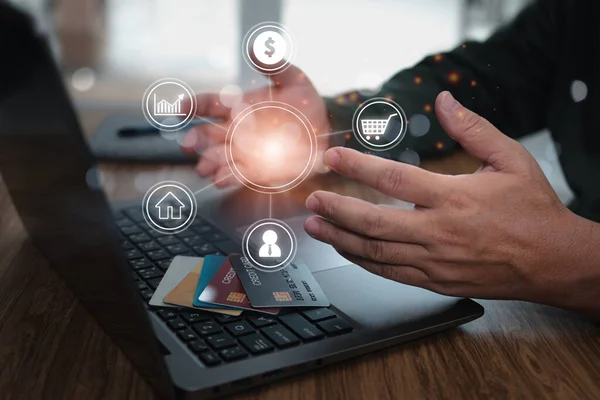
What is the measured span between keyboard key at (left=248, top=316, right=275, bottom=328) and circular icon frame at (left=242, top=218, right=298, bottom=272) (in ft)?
0.25

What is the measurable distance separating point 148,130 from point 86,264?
0.67 metres

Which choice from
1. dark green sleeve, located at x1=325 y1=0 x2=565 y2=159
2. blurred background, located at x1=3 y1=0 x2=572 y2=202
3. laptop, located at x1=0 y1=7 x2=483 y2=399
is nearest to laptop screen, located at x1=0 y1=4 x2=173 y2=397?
laptop, located at x1=0 y1=7 x2=483 y2=399

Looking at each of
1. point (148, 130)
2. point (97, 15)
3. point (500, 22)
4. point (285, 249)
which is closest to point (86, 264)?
point (285, 249)

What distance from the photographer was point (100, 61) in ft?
6.76

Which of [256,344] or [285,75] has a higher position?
[285,75]

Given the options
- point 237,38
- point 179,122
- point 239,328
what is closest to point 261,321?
point 239,328

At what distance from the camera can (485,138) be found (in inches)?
20.0

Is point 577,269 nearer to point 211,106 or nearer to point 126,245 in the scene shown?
point 126,245

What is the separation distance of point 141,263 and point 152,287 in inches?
2.4

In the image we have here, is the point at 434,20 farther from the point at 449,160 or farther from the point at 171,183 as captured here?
the point at 171,183

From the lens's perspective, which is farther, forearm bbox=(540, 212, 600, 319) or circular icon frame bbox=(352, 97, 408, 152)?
circular icon frame bbox=(352, 97, 408, 152)

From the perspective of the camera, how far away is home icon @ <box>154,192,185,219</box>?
0.72 metres

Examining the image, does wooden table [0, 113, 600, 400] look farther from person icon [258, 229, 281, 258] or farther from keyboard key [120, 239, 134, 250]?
person icon [258, 229, 281, 258]

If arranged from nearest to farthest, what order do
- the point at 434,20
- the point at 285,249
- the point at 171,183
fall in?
the point at 285,249
the point at 171,183
the point at 434,20
